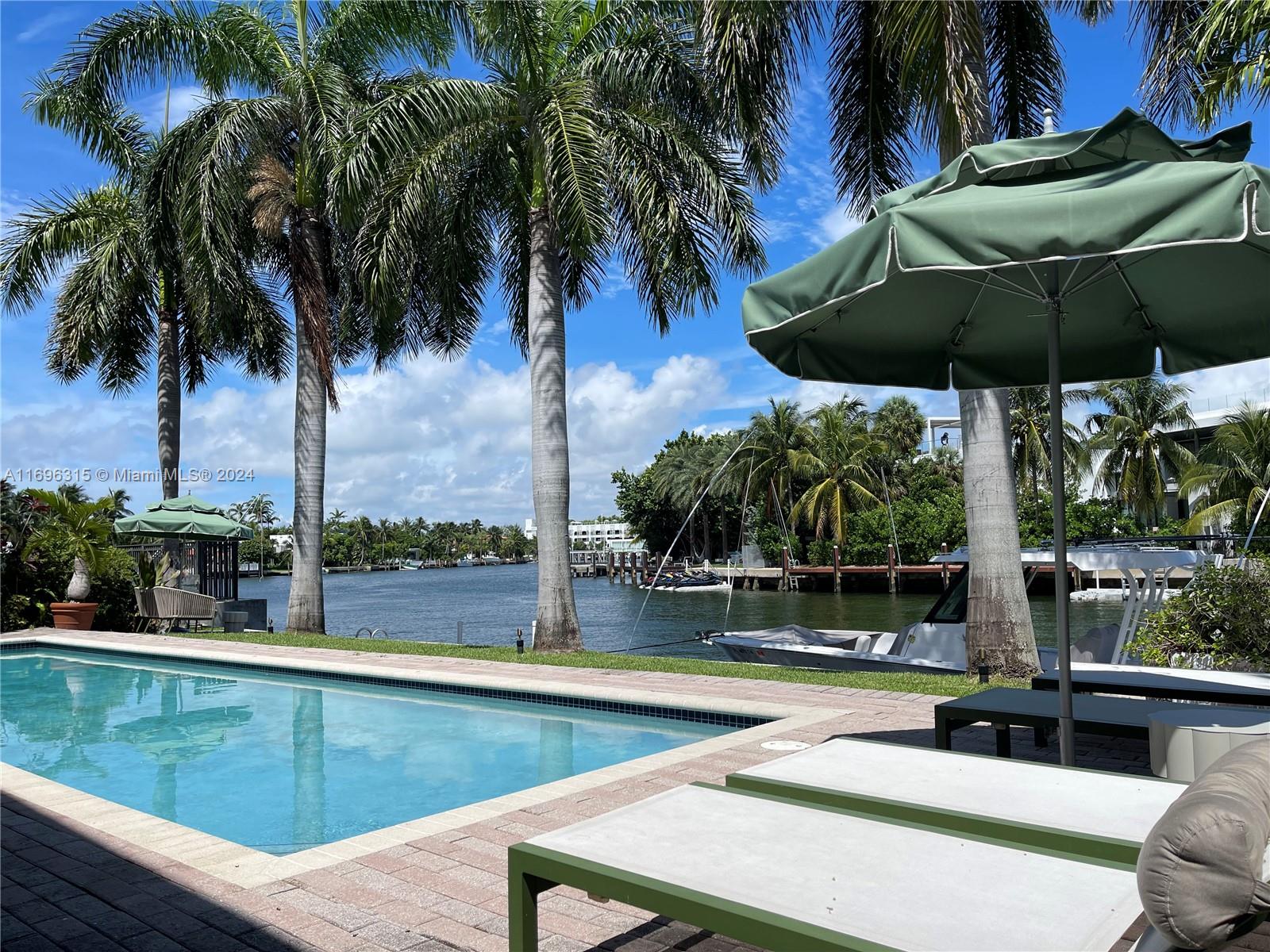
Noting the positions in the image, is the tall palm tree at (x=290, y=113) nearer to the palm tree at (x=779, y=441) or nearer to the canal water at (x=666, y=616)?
the canal water at (x=666, y=616)

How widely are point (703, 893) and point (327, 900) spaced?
6.49 feet

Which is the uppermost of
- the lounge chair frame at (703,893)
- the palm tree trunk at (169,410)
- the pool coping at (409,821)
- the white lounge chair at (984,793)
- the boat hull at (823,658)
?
the palm tree trunk at (169,410)

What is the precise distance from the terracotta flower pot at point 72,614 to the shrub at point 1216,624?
1810 cm

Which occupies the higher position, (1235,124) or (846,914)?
(1235,124)

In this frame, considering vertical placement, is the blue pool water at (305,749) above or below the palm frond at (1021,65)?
below

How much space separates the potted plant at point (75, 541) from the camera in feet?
58.9

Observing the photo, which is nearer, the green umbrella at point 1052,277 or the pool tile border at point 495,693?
the green umbrella at point 1052,277

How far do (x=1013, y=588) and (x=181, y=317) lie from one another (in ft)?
62.0

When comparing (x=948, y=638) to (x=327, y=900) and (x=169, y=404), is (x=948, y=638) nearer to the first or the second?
(x=327, y=900)

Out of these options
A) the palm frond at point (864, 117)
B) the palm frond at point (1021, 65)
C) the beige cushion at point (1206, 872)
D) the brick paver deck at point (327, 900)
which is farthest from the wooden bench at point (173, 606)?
the beige cushion at point (1206, 872)

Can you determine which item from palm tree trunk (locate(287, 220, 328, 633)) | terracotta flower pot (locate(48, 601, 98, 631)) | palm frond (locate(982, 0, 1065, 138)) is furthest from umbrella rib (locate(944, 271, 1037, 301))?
terracotta flower pot (locate(48, 601, 98, 631))

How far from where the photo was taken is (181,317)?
2092cm

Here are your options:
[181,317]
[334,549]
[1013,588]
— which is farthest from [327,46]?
[334,549]

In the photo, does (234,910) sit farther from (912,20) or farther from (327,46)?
(327,46)
